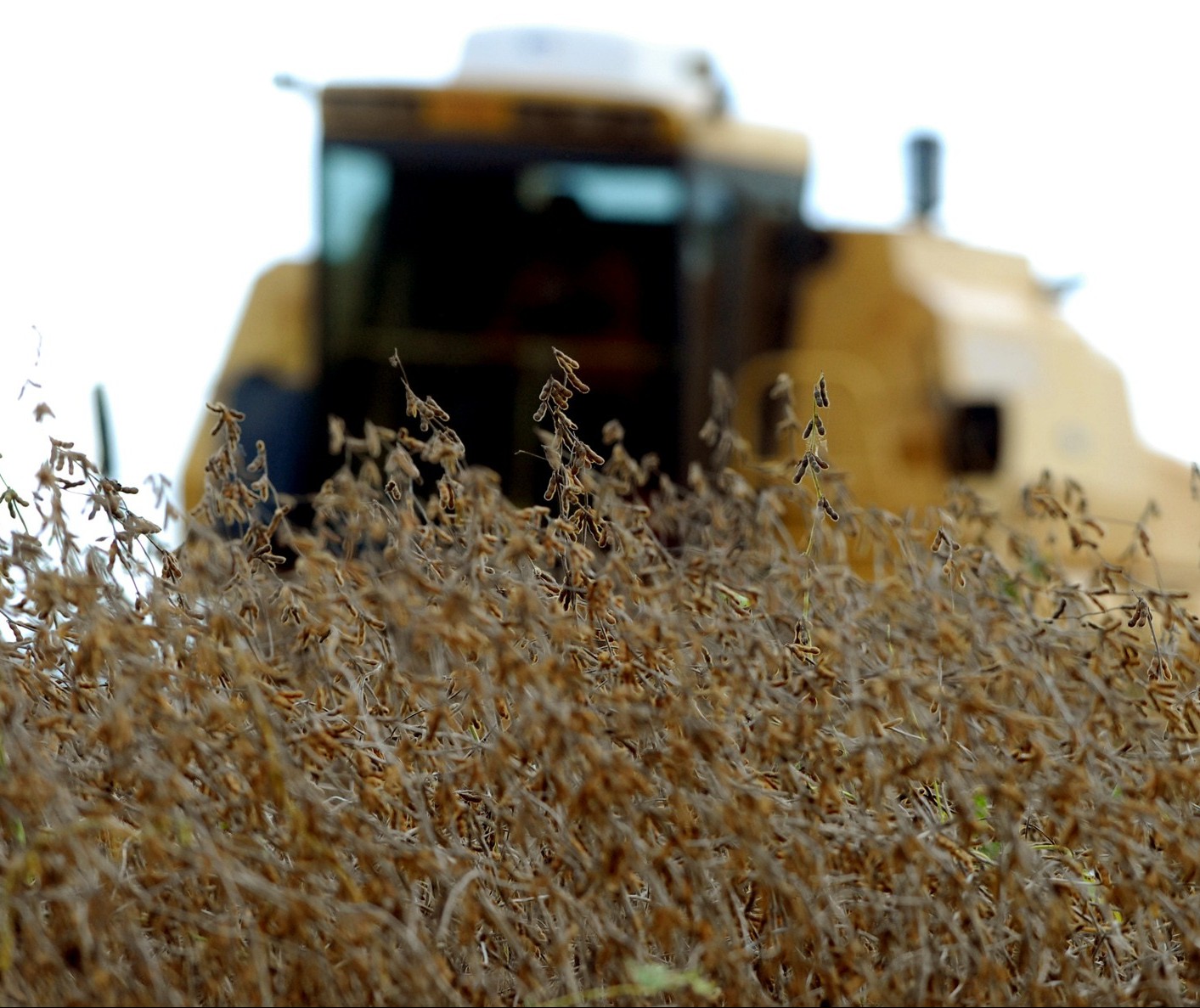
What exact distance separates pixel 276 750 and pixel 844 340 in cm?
758

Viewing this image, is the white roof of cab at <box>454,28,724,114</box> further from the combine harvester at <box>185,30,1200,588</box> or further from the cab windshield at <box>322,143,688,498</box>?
the cab windshield at <box>322,143,688,498</box>

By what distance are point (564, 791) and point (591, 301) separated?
6.80 meters

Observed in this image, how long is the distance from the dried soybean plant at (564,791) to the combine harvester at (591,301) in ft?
18.7

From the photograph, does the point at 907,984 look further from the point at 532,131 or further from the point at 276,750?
the point at 532,131

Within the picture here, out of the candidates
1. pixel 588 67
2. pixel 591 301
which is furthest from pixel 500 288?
pixel 588 67

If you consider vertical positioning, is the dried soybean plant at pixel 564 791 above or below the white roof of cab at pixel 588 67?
below

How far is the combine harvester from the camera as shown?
8.42 meters

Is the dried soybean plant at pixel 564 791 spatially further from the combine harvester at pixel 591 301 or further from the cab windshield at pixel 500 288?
the cab windshield at pixel 500 288

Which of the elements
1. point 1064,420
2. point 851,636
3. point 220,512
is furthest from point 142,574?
point 1064,420

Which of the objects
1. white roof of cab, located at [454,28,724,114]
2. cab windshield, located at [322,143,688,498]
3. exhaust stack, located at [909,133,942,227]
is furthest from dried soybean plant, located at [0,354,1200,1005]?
exhaust stack, located at [909,133,942,227]

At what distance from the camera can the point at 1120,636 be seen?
2643 mm

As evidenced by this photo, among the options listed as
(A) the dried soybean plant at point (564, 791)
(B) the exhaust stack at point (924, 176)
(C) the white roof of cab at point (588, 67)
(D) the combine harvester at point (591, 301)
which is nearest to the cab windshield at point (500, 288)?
(D) the combine harvester at point (591, 301)

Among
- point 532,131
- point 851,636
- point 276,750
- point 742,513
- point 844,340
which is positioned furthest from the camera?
point 844,340

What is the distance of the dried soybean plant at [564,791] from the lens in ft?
6.40
